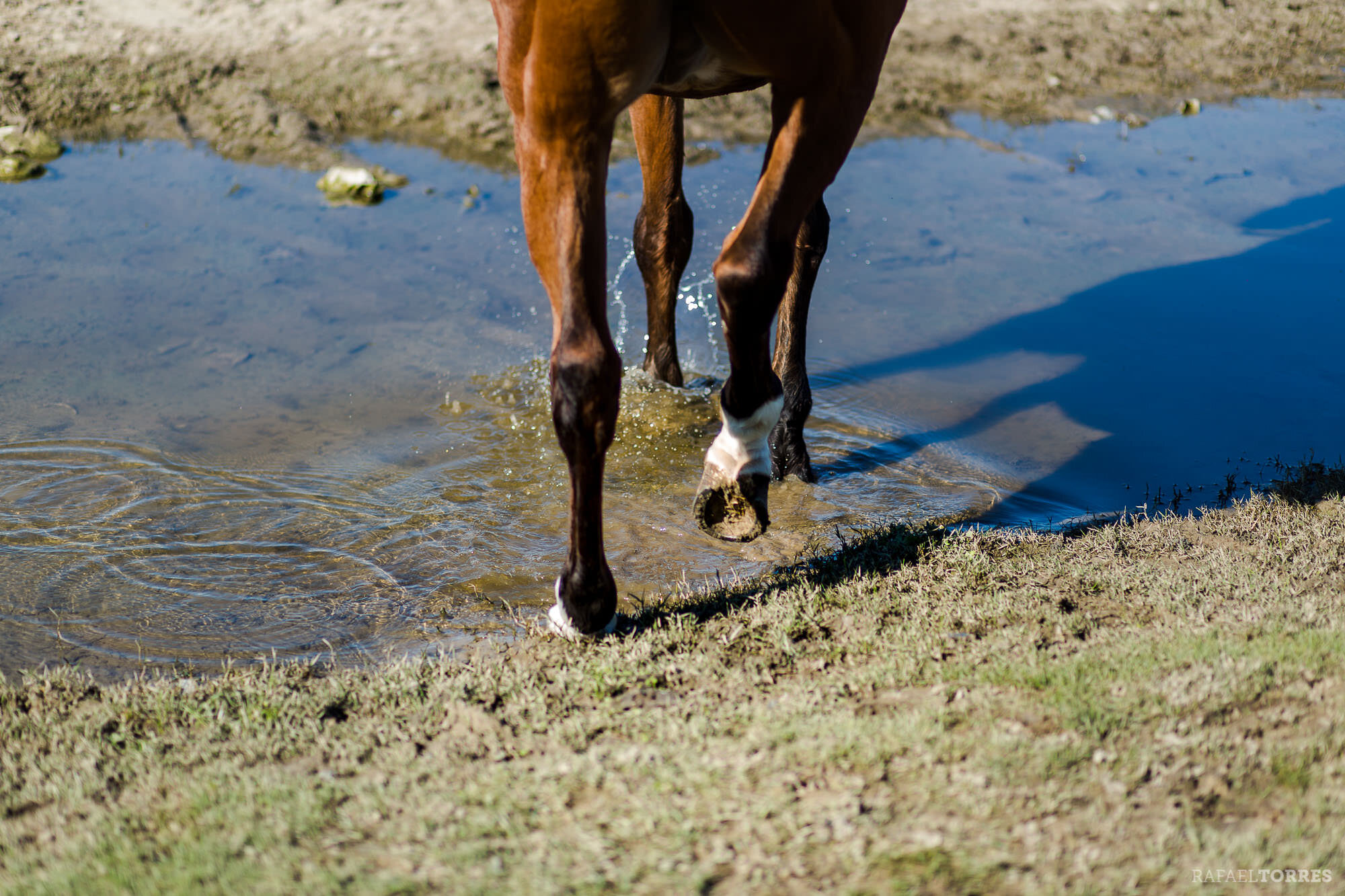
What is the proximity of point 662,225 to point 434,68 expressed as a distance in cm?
515

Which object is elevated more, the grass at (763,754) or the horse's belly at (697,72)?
the horse's belly at (697,72)

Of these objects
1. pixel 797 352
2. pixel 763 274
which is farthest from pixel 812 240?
pixel 763 274

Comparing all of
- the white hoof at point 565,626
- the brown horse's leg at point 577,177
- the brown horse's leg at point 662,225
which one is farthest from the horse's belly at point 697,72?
the white hoof at point 565,626

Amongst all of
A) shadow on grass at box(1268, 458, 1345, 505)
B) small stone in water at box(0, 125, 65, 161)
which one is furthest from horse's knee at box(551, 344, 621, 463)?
small stone in water at box(0, 125, 65, 161)

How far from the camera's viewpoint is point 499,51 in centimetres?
282

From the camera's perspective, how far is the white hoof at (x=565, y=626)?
298cm

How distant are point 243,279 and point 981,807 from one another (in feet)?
18.4

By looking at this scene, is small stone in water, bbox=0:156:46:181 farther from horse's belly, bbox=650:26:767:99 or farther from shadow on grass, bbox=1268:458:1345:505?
shadow on grass, bbox=1268:458:1345:505

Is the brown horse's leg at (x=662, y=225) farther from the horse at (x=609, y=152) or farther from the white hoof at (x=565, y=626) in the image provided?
the white hoof at (x=565, y=626)

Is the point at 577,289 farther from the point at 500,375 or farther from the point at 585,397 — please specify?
the point at 500,375

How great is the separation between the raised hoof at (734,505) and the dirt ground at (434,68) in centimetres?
578

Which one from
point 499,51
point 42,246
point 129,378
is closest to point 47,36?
point 42,246

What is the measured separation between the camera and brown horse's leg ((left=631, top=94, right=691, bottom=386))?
173 inches

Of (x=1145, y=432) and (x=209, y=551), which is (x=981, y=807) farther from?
(x=1145, y=432)
